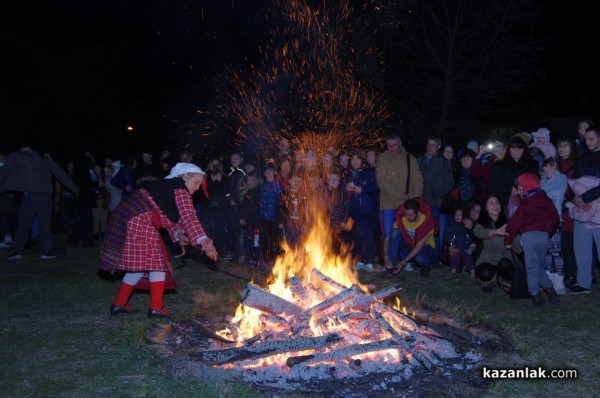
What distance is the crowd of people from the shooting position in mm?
7230

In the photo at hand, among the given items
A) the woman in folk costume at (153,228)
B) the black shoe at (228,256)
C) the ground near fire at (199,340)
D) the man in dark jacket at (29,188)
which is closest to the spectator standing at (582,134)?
the ground near fire at (199,340)

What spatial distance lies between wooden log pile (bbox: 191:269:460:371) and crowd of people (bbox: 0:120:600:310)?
112cm

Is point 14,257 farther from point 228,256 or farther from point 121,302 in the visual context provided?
point 121,302

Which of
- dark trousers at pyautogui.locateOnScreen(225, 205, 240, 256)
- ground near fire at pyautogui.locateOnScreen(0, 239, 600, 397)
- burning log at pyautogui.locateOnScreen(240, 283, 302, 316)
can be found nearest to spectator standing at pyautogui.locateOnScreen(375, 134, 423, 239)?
ground near fire at pyautogui.locateOnScreen(0, 239, 600, 397)

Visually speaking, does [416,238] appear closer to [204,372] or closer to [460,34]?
[204,372]

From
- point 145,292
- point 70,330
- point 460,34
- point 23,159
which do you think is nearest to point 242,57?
point 460,34

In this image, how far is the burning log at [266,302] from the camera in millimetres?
5949

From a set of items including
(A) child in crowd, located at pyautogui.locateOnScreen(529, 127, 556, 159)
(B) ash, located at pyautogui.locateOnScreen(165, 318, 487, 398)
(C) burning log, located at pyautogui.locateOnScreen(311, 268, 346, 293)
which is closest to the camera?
(B) ash, located at pyautogui.locateOnScreen(165, 318, 487, 398)

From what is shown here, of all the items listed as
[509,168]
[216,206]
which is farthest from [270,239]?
[509,168]

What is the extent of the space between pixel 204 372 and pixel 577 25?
2122cm

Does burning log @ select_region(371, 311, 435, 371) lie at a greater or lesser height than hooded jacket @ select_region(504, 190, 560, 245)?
lesser

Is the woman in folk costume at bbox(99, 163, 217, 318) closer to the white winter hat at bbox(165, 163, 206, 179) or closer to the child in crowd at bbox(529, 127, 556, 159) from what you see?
the white winter hat at bbox(165, 163, 206, 179)

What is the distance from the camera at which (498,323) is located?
6562mm

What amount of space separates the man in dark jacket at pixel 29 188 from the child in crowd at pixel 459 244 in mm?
7142
